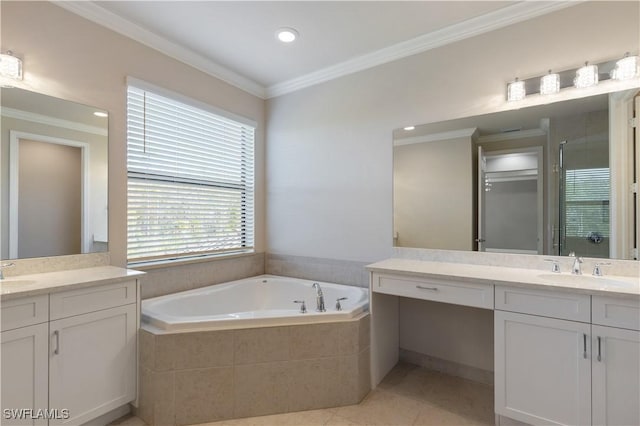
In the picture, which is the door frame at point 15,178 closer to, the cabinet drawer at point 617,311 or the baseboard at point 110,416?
the baseboard at point 110,416

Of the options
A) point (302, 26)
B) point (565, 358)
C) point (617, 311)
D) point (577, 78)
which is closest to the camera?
point (617, 311)

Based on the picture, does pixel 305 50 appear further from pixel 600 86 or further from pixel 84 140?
pixel 600 86

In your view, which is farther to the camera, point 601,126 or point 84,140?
point 84,140

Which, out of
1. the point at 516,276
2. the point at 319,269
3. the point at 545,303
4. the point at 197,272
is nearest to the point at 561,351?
the point at 545,303

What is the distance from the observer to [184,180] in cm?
274

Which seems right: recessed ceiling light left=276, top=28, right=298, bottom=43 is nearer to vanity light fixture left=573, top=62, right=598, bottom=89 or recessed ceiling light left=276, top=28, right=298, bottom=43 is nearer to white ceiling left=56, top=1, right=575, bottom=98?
white ceiling left=56, top=1, right=575, bottom=98

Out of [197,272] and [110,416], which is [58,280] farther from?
[197,272]

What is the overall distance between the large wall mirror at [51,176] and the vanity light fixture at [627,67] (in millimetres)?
3290

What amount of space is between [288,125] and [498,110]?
76.2 inches

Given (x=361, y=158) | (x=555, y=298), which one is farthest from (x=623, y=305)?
(x=361, y=158)

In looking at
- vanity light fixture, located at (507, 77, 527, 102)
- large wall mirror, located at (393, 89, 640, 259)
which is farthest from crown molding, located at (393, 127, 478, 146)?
vanity light fixture, located at (507, 77, 527, 102)

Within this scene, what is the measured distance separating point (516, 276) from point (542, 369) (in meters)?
0.49

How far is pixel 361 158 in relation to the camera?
9.27 feet

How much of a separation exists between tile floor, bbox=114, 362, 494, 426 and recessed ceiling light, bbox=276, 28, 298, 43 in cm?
265
